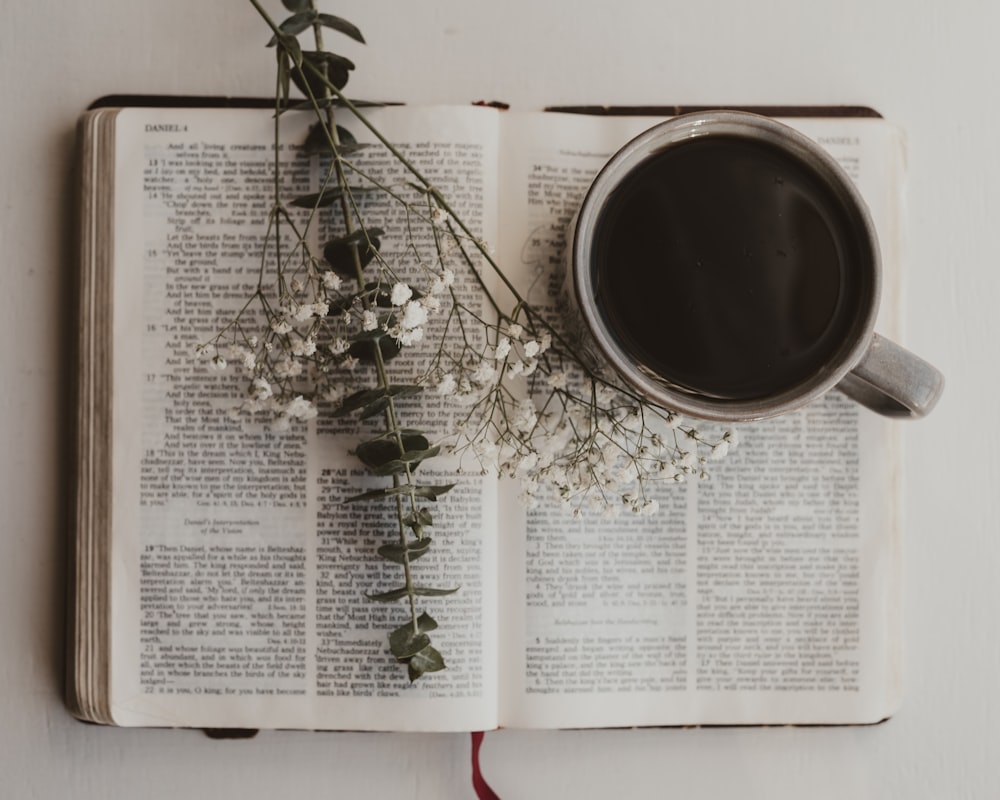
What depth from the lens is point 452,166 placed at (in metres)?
0.65

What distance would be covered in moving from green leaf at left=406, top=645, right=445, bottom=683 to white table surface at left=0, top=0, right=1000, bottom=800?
3.8 inches

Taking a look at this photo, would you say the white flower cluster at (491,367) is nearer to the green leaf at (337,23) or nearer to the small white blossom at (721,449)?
the small white blossom at (721,449)

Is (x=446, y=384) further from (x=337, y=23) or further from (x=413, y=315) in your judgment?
(x=337, y=23)

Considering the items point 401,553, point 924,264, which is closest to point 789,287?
point 924,264

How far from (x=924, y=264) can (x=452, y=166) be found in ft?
1.36

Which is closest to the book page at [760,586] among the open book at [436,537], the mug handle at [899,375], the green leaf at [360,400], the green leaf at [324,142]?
the open book at [436,537]

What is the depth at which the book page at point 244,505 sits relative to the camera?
0.65 metres

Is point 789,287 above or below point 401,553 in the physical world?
above

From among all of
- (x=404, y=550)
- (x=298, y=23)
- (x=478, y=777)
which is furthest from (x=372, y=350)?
(x=478, y=777)

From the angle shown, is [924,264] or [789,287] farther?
[924,264]

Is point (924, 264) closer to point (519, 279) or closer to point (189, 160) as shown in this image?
point (519, 279)

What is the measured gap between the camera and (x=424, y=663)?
2.05 feet

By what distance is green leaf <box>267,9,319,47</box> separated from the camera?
603mm

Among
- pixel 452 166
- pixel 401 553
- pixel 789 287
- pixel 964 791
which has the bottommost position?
pixel 964 791
